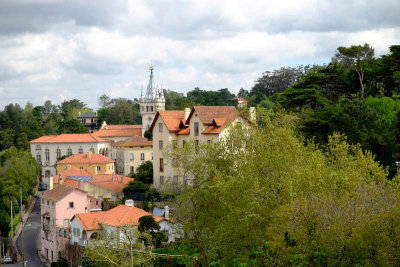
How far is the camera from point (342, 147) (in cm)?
3053

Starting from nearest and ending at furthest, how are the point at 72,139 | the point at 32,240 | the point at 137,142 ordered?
the point at 32,240, the point at 137,142, the point at 72,139

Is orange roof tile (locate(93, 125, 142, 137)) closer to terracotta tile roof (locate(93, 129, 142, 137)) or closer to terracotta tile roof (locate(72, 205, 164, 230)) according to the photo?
terracotta tile roof (locate(93, 129, 142, 137))

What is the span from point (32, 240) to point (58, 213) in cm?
895

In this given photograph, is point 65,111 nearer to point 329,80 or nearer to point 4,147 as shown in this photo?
point 4,147

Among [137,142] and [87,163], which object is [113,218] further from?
[137,142]

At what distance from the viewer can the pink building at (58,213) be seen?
2023 inches

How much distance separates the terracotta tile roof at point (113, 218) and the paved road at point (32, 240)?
7888 millimetres

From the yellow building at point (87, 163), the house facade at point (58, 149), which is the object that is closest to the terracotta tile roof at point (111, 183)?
the yellow building at point (87, 163)

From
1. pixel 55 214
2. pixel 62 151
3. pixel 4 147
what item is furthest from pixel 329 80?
pixel 4 147

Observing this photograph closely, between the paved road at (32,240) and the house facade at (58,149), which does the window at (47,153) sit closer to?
the house facade at (58,149)

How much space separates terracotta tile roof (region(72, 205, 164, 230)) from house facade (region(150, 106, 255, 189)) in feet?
15.9

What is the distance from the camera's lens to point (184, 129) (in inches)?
2101

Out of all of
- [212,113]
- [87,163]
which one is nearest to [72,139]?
[87,163]

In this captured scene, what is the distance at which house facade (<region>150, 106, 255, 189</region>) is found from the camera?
49.2 meters
